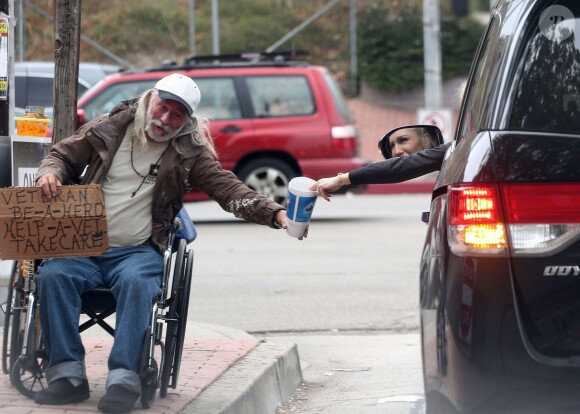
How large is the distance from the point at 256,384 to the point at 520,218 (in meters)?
2.69

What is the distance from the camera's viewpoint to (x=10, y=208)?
16.2ft

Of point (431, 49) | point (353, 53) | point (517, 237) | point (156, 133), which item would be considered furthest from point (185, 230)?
point (353, 53)

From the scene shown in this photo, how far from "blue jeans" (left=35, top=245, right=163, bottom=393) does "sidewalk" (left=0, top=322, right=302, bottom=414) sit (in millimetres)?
191

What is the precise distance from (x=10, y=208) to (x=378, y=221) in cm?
1082

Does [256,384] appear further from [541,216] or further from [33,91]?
A: [33,91]

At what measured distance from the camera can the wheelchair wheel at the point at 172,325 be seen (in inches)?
198

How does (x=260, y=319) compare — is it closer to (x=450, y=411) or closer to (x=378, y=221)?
(x=450, y=411)

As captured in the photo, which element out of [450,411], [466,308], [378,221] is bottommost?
[378,221]

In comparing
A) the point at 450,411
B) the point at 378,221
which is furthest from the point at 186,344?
the point at 378,221

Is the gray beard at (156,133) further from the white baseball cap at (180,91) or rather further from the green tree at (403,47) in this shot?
the green tree at (403,47)

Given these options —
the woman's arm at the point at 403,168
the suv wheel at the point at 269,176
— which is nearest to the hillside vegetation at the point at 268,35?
the suv wheel at the point at 269,176

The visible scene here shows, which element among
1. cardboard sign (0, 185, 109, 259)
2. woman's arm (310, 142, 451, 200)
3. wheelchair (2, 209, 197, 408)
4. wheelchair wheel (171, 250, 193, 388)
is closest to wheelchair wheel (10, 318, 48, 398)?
wheelchair (2, 209, 197, 408)

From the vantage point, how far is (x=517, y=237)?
3.30 m

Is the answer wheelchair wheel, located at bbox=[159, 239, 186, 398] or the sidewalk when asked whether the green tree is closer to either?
the sidewalk
